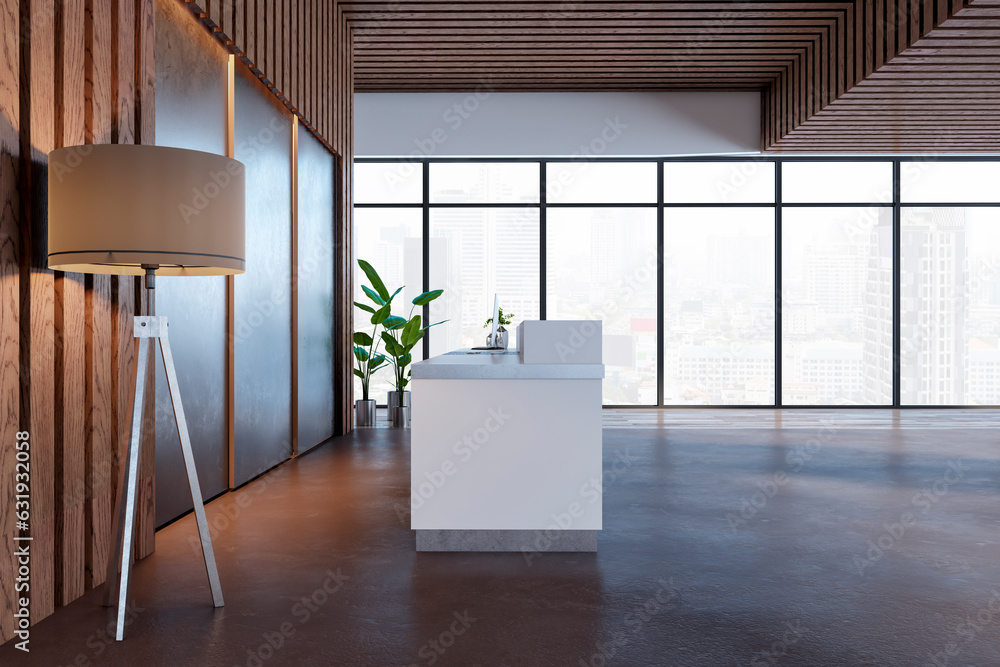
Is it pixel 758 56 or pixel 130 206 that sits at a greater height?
pixel 758 56

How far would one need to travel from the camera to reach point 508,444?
Answer: 9.96 ft

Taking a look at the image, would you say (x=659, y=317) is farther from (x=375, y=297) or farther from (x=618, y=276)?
(x=375, y=297)

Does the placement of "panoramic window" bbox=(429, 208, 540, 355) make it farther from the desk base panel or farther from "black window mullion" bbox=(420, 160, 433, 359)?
the desk base panel

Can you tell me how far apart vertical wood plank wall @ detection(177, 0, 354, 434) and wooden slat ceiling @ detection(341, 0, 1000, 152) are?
45 centimetres

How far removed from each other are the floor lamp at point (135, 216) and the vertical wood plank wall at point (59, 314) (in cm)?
20

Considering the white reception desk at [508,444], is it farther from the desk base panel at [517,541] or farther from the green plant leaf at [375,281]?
the green plant leaf at [375,281]

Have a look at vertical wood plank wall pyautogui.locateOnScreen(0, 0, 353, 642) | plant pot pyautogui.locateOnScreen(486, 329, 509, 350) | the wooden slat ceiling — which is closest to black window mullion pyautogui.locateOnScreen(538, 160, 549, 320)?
the wooden slat ceiling

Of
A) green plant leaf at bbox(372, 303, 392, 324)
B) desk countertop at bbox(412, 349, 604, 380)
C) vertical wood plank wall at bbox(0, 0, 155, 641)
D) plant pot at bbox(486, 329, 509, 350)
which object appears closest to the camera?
vertical wood plank wall at bbox(0, 0, 155, 641)

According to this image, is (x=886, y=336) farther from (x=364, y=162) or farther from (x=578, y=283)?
(x=364, y=162)

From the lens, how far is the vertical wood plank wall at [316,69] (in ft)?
13.3

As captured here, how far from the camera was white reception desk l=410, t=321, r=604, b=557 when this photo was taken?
3018 millimetres

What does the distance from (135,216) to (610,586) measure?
2006 millimetres

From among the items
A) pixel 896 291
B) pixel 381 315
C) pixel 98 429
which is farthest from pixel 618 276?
pixel 98 429

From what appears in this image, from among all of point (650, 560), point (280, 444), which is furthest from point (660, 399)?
point (650, 560)
